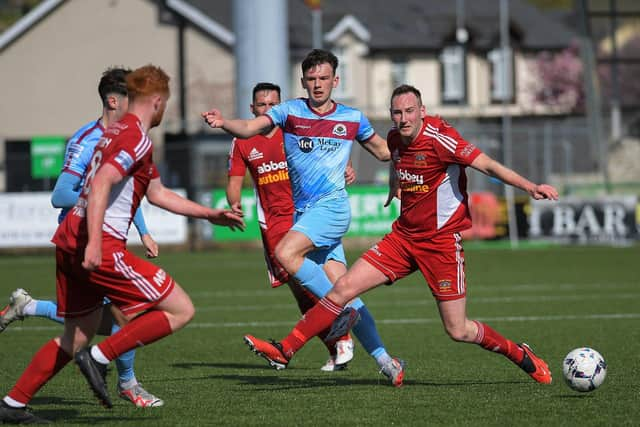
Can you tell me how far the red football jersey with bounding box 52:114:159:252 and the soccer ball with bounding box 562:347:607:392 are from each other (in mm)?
3033

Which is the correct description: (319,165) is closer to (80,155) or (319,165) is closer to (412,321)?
(80,155)

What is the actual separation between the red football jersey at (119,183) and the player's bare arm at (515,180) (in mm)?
2346

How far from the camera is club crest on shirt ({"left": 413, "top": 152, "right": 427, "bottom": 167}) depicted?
8.36 metres

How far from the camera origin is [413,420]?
6965mm

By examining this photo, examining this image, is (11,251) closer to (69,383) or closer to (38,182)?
(38,182)

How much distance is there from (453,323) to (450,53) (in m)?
47.8

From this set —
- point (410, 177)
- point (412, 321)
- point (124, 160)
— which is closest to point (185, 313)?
point (124, 160)

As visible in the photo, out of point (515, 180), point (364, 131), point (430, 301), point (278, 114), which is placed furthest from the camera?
point (430, 301)

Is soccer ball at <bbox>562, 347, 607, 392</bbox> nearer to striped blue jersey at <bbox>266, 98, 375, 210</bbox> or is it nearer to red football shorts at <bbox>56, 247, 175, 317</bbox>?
striped blue jersey at <bbox>266, 98, 375, 210</bbox>

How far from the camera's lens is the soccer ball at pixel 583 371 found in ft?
25.5

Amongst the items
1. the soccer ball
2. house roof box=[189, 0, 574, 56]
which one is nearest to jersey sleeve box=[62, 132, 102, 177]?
the soccer ball

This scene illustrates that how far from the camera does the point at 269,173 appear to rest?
412 inches

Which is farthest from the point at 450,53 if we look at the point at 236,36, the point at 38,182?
the point at 38,182

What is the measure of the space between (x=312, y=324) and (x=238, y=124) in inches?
56.9
